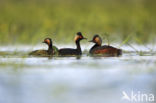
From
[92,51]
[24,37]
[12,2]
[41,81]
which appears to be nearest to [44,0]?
[12,2]

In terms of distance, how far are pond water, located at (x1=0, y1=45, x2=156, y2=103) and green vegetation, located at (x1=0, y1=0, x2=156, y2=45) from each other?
3.57 m

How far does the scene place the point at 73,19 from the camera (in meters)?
18.5

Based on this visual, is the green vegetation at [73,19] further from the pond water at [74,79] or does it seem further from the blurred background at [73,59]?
the pond water at [74,79]

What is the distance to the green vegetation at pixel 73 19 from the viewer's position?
16016mm

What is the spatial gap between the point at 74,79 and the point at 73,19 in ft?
31.1

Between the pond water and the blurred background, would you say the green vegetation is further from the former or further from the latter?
the pond water

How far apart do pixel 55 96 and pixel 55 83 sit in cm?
71

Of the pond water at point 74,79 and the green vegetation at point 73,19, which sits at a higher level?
the green vegetation at point 73,19

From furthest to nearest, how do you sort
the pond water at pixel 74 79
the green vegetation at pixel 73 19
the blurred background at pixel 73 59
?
1. the green vegetation at pixel 73 19
2. the blurred background at pixel 73 59
3. the pond water at pixel 74 79

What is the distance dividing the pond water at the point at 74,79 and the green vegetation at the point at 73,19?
3.57 m

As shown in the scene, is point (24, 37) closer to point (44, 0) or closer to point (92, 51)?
point (92, 51)

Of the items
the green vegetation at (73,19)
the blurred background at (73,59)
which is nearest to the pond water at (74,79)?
the blurred background at (73,59)

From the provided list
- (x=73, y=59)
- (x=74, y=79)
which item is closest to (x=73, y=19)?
(x=73, y=59)

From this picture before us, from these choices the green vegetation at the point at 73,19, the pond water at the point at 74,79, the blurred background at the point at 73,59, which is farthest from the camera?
the green vegetation at the point at 73,19
